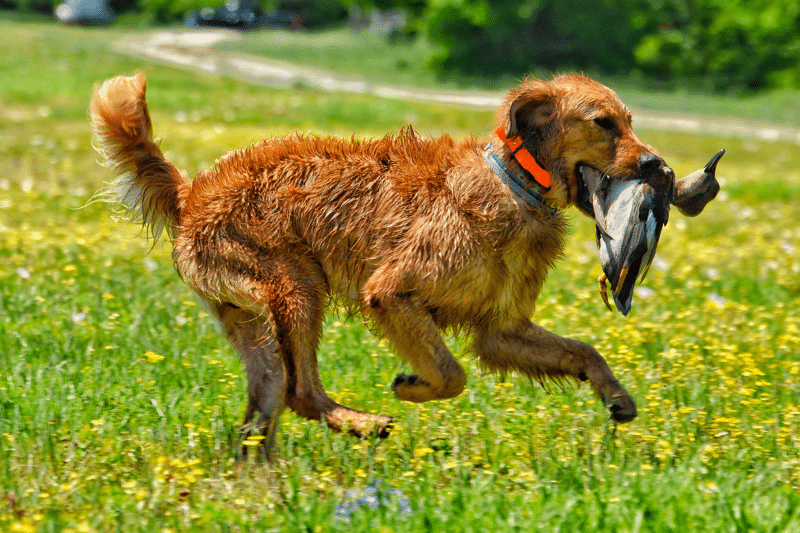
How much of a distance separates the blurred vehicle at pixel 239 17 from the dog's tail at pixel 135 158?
49.0 meters

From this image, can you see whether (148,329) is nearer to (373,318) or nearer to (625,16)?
(373,318)

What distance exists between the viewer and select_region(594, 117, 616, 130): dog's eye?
4207mm

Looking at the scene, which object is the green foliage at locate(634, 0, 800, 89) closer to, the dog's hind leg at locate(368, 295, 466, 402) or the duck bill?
the duck bill

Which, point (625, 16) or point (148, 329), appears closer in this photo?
point (148, 329)

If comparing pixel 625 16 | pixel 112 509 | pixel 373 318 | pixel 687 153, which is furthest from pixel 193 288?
pixel 625 16

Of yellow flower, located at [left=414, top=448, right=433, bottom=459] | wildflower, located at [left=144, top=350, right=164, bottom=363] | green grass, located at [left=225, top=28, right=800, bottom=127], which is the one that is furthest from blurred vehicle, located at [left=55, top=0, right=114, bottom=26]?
yellow flower, located at [left=414, top=448, right=433, bottom=459]

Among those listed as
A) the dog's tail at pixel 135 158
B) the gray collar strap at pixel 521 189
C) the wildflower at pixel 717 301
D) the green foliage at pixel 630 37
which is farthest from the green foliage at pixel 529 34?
the gray collar strap at pixel 521 189

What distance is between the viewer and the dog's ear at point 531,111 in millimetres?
4234

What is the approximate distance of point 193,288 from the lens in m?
4.52

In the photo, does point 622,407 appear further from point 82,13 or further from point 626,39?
point 82,13

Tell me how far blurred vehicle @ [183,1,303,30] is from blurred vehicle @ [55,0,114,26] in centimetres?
428

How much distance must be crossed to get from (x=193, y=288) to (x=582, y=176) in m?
1.73

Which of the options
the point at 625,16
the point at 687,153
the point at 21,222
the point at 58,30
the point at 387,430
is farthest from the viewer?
the point at 58,30

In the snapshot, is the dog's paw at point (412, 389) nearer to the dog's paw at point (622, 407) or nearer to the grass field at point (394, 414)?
the grass field at point (394, 414)
